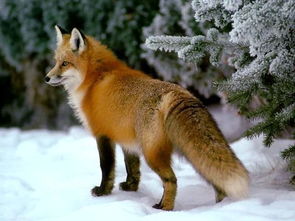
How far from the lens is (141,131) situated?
3.55m

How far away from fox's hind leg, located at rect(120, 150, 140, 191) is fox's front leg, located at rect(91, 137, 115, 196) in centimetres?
21

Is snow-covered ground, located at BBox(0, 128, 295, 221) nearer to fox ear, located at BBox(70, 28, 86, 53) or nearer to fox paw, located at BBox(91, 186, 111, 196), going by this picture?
fox paw, located at BBox(91, 186, 111, 196)

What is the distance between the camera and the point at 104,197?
4055mm

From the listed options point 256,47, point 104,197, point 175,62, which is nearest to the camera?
point 256,47

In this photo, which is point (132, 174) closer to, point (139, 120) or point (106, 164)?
point (106, 164)

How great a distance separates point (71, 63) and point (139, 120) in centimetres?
103

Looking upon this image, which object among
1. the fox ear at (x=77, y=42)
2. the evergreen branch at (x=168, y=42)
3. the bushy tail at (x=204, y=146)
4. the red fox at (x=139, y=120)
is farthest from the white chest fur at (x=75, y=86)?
the bushy tail at (x=204, y=146)

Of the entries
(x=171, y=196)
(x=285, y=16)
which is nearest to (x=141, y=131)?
A: (x=171, y=196)

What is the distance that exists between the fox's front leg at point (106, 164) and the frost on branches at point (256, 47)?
101 cm

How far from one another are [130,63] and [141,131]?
4402mm

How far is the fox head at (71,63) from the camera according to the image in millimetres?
4219

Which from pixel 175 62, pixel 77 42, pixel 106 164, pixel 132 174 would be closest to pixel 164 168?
pixel 106 164

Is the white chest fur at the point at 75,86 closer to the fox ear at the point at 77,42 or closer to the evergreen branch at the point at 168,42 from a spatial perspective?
the fox ear at the point at 77,42

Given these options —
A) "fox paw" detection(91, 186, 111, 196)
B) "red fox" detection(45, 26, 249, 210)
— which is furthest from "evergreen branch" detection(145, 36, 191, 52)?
"fox paw" detection(91, 186, 111, 196)
